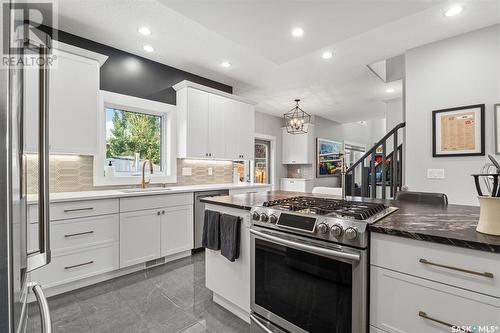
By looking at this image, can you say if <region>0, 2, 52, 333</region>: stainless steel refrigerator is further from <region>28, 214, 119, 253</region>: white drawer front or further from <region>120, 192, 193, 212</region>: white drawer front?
<region>120, 192, 193, 212</region>: white drawer front

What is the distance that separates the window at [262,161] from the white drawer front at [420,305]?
539cm

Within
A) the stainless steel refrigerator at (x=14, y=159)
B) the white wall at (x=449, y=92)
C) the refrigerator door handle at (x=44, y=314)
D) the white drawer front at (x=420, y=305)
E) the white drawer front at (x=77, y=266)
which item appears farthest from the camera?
the white wall at (x=449, y=92)

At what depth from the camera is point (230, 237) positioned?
189 cm

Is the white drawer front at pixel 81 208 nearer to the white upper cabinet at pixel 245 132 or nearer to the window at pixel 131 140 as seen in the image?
the window at pixel 131 140

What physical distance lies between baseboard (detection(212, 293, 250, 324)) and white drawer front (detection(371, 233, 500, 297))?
121 cm

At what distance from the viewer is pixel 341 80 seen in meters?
4.21

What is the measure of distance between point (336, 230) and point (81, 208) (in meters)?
2.46

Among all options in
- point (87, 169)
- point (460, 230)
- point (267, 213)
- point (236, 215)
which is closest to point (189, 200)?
point (87, 169)

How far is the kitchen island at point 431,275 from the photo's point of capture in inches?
36.2

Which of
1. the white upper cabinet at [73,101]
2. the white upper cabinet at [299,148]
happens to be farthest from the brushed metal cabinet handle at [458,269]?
the white upper cabinet at [299,148]

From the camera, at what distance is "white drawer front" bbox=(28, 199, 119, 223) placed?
87.5 inches

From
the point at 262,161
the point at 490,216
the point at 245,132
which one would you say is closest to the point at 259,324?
the point at 490,216

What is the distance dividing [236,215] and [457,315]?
1.38m

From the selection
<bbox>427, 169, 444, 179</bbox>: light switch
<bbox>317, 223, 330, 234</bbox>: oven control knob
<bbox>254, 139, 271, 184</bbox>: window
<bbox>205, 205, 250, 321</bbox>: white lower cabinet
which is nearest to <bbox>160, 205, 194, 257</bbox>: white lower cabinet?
<bbox>205, 205, 250, 321</bbox>: white lower cabinet
